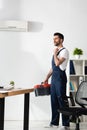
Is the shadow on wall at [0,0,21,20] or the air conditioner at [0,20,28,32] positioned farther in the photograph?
the shadow on wall at [0,0,21,20]

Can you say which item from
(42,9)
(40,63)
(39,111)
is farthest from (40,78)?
(42,9)

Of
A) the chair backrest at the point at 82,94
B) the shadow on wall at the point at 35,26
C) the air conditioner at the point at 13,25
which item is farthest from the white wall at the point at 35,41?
the chair backrest at the point at 82,94

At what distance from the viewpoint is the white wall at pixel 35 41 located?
5.60 metres

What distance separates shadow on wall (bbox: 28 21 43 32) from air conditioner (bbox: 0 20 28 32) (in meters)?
0.11

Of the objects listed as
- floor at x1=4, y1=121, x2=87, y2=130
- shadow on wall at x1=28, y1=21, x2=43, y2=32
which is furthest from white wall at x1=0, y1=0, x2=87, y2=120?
floor at x1=4, y1=121, x2=87, y2=130

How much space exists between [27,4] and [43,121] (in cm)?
238

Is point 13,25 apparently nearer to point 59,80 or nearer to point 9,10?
point 9,10

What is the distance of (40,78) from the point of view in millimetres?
5613

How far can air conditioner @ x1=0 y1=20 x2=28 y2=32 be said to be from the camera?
217 inches

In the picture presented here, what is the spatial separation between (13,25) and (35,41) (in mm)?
544

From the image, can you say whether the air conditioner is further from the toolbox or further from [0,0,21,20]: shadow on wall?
the toolbox

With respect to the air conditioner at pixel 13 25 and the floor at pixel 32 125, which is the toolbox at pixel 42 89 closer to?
the floor at pixel 32 125

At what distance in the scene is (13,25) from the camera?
5.52 meters

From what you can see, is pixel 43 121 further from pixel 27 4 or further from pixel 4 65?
pixel 27 4
